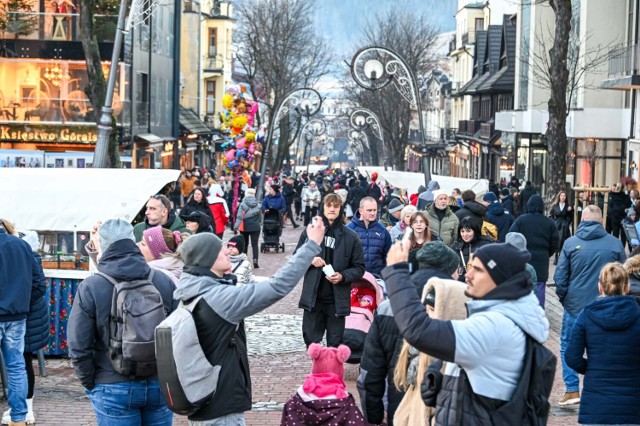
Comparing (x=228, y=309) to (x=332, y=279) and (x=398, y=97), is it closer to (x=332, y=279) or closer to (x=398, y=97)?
(x=332, y=279)

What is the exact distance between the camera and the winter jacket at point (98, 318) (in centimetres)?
669

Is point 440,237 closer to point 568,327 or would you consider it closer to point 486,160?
point 568,327

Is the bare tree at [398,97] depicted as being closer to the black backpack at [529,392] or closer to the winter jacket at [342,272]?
the winter jacket at [342,272]

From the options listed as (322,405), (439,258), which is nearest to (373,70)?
(439,258)

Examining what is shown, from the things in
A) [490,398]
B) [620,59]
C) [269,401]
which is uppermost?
[620,59]

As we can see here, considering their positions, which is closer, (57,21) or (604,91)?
(57,21)

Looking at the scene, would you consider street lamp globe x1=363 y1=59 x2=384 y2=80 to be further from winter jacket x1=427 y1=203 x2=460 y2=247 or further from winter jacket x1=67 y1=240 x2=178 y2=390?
winter jacket x1=67 y1=240 x2=178 y2=390

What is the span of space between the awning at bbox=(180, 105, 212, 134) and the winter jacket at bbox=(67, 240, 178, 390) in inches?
2040

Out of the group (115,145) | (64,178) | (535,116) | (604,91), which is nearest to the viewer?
(64,178)

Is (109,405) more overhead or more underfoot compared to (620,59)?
more underfoot

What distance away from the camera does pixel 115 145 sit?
86.0ft

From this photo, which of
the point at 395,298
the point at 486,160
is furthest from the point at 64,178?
the point at 486,160

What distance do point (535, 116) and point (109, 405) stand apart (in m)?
41.7

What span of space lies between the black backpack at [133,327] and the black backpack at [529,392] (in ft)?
7.19
